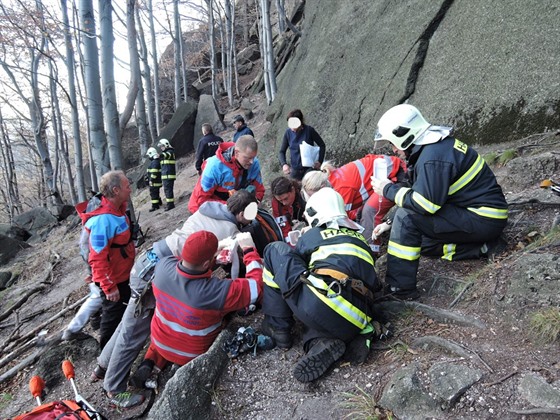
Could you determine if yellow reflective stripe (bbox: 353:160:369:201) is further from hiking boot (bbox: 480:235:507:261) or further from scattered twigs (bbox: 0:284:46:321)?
scattered twigs (bbox: 0:284:46:321)

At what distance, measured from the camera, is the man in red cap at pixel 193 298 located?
3.06 m

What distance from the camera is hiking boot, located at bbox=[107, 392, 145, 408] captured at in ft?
11.7

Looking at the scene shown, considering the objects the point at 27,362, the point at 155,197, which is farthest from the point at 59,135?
the point at 27,362

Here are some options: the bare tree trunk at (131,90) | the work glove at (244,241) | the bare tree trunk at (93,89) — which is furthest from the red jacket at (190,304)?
the bare tree trunk at (131,90)

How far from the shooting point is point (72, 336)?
191 inches

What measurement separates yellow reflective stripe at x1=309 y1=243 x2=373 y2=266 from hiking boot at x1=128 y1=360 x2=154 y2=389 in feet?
6.47

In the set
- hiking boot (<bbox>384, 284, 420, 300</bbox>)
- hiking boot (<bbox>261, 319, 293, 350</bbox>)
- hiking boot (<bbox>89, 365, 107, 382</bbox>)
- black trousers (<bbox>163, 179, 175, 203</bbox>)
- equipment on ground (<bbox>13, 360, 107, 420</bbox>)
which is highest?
hiking boot (<bbox>384, 284, 420, 300</bbox>)

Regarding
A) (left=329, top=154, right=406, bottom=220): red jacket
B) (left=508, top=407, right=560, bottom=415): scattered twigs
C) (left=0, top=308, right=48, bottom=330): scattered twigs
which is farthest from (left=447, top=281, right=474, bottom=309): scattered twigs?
(left=0, top=308, right=48, bottom=330): scattered twigs

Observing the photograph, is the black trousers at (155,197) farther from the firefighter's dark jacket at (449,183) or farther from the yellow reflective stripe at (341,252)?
the yellow reflective stripe at (341,252)

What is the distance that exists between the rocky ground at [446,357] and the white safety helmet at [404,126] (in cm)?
137

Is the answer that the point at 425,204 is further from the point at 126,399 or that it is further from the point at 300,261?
the point at 126,399

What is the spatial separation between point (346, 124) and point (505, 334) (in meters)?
6.92

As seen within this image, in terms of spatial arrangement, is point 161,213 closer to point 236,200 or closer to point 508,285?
point 236,200

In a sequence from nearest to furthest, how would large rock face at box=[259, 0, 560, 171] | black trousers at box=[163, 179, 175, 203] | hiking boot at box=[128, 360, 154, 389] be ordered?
hiking boot at box=[128, 360, 154, 389]
large rock face at box=[259, 0, 560, 171]
black trousers at box=[163, 179, 175, 203]
